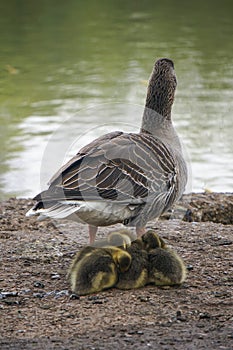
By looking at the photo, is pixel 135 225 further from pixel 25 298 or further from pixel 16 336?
pixel 16 336

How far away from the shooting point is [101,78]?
1248 centimetres

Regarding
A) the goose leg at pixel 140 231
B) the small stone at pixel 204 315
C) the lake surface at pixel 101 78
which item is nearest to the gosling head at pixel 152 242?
the goose leg at pixel 140 231

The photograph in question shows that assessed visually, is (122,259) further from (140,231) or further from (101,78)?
(101,78)

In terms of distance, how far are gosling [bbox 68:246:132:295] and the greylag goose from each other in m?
0.30

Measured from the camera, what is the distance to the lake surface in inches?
363

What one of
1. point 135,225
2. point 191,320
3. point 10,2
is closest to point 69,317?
point 191,320

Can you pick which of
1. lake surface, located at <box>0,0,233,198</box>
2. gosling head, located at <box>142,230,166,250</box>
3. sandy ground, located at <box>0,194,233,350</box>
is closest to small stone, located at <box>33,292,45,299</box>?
sandy ground, located at <box>0,194,233,350</box>

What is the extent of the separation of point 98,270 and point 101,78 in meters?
8.03

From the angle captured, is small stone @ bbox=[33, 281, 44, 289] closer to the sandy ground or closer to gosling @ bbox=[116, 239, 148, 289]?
the sandy ground

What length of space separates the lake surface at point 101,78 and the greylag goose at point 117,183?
1.66 meters

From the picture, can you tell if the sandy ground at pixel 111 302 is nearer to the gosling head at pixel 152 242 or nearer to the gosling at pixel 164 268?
the gosling at pixel 164 268

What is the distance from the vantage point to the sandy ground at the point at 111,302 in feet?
13.6

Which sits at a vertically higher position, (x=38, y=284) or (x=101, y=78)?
(x=38, y=284)

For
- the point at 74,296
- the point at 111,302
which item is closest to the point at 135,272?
the point at 111,302
